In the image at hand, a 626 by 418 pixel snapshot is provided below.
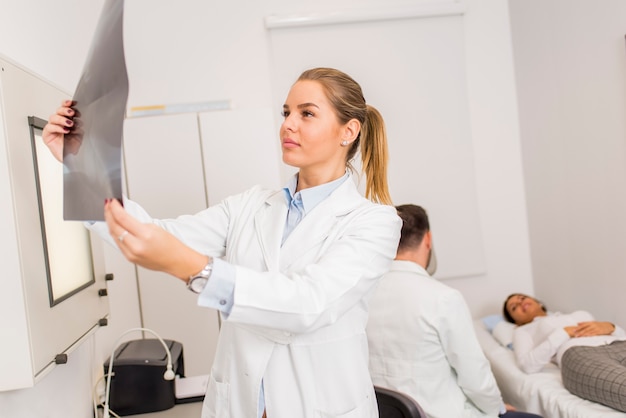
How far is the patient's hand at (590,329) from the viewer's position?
2.53m

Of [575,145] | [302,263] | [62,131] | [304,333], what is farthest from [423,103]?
[62,131]

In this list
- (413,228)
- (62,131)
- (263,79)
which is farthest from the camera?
(263,79)

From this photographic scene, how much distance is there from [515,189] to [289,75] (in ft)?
4.95

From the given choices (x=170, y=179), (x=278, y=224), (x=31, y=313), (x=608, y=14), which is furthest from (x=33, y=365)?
(x=608, y=14)

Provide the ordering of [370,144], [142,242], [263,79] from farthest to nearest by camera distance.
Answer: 1. [263,79]
2. [370,144]
3. [142,242]

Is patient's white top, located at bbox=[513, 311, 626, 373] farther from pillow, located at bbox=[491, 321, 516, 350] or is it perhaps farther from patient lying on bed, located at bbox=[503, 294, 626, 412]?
pillow, located at bbox=[491, 321, 516, 350]

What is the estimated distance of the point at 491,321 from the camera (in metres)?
3.20

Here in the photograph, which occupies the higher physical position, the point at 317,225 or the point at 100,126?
the point at 100,126

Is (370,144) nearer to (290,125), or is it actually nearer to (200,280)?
(290,125)

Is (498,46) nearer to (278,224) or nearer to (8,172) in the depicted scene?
(278,224)

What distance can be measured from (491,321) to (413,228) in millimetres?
1412

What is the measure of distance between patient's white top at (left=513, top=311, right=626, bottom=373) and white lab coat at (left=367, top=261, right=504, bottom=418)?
2.10 ft

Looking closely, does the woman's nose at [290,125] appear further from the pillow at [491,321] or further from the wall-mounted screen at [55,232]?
the pillow at [491,321]

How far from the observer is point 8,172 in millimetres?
1057
